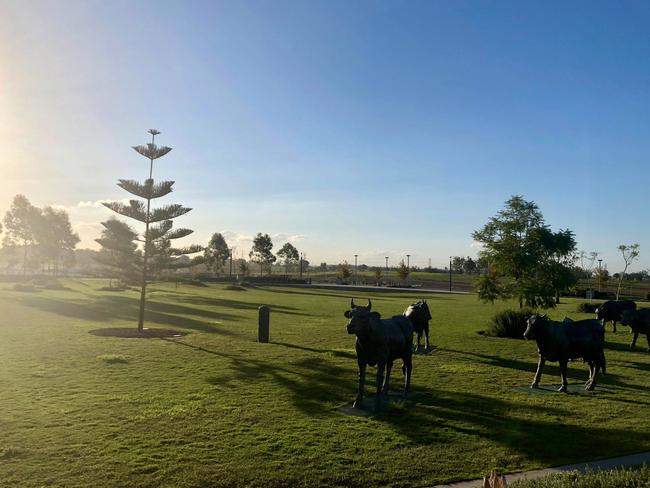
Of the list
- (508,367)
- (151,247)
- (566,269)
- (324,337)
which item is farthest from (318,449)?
(566,269)

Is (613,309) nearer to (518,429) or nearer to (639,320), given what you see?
(639,320)

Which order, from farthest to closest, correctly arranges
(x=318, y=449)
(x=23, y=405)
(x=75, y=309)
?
(x=75, y=309), (x=23, y=405), (x=318, y=449)

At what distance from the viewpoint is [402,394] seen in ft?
32.8

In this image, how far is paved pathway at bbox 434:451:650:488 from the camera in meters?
5.80

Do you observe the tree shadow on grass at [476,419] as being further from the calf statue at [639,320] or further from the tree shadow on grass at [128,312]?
the calf statue at [639,320]

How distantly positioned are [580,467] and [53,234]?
7777 centimetres

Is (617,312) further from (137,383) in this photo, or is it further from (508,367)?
(137,383)

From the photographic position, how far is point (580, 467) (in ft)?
20.6

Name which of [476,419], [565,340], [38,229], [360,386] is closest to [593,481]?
[476,419]

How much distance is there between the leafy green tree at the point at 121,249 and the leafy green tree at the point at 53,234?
185 ft

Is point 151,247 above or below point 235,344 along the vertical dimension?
above

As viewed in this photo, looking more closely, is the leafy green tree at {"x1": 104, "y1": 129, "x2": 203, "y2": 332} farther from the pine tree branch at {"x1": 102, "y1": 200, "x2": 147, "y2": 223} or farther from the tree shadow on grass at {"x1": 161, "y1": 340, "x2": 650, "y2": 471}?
the tree shadow on grass at {"x1": 161, "y1": 340, "x2": 650, "y2": 471}

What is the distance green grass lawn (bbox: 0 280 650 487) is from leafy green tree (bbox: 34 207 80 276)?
197ft

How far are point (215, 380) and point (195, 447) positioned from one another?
4.25m
